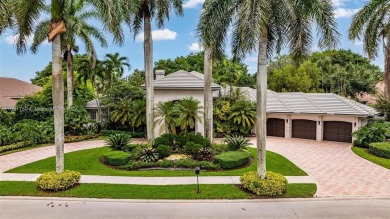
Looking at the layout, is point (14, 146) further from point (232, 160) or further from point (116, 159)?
point (232, 160)

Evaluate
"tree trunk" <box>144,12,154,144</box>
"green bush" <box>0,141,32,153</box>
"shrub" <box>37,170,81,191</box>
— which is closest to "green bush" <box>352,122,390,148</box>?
"tree trunk" <box>144,12,154,144</box>

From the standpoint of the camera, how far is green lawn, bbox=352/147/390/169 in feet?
53.9

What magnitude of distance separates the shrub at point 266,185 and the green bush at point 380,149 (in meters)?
11.1

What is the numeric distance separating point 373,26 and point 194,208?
53.9 ft

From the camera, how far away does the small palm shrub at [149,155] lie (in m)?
15.6

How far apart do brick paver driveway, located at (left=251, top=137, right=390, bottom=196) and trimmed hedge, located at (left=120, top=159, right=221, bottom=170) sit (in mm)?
5252

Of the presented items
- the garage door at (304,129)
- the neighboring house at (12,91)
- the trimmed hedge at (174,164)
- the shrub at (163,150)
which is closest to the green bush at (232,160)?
the trimmed hedge at (174,164)

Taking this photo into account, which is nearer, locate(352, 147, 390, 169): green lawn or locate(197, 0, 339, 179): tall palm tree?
locate(197, 0, 339, 179): tall palm tree

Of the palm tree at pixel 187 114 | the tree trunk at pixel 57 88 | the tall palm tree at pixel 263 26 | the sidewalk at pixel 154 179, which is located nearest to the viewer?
the tall palm tree at pixel 263 26

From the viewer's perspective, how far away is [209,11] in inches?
454

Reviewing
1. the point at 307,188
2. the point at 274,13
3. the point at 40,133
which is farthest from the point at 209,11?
the point at 40,133

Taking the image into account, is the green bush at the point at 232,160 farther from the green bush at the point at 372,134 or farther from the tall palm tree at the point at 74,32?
the tall palm tree at the point at 74,32

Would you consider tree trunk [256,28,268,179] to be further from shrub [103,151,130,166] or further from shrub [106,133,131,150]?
shrub [106,133,131,150]

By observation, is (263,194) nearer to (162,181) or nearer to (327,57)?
(162,181)
